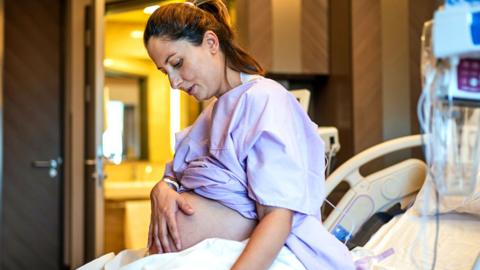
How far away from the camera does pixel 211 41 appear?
3.57 feet

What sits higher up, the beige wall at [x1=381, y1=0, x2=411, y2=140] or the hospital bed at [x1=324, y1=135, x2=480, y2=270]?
the beige wall at [x1=381, y1=0, x2=411, y2=140]

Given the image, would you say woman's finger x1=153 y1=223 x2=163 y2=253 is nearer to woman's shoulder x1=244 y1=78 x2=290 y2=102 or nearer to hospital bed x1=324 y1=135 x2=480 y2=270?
woman's shoulder x1=244 y1=78 x2=290 y2=102

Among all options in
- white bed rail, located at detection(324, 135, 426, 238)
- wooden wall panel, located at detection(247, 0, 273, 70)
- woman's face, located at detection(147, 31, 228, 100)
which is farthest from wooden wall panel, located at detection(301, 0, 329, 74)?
woman's face, located at detection(147, 31, 228, 100)

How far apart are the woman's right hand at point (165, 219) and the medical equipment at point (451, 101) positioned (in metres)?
0.53

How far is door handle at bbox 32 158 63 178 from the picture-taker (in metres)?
3.23

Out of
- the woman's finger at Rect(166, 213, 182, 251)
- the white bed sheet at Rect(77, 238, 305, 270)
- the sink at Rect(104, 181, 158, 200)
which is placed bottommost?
the sink at Rect(104, 181, 158, 200)

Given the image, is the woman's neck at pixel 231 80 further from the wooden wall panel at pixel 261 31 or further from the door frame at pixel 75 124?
the door frame at pixel 75 124

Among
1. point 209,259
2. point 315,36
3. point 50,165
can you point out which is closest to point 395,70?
point 315,36

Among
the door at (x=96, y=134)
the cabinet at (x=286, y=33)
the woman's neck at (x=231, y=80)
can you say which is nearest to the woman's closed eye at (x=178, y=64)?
the woman's neck at (x=231, y=80)

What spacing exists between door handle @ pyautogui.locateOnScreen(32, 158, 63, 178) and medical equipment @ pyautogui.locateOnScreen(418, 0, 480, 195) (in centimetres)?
302

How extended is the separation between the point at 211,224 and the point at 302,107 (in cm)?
33

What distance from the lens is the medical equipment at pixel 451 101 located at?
0.56 meters

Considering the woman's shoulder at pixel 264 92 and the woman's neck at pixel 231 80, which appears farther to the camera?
the woman's neck at pixel 231 80

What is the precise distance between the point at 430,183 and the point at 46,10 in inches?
124
